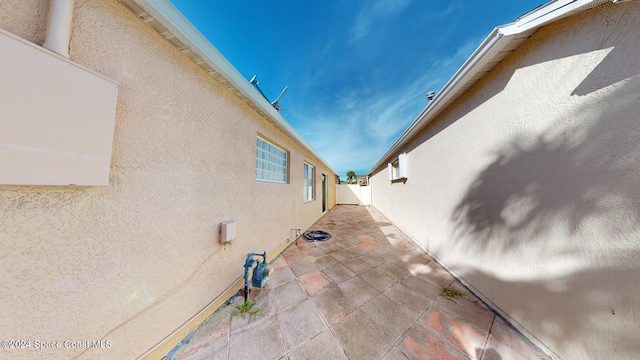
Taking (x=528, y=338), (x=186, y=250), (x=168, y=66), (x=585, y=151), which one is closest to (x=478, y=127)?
(x=585, y=151)

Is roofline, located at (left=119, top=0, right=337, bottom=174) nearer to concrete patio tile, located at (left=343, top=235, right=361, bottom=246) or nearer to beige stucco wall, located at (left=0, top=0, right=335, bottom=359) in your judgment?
beige stucco wall, located at (left=0, top=0, right=335, bottom=359)

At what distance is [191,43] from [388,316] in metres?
3.48

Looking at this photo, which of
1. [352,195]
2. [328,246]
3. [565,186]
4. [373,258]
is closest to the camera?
[565,186]

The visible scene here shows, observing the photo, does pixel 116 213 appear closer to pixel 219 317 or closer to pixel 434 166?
pixel 219 317

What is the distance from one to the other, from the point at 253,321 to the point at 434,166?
403 centimetres

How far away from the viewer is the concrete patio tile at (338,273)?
8.92 ft

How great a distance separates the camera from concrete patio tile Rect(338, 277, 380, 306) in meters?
2.27

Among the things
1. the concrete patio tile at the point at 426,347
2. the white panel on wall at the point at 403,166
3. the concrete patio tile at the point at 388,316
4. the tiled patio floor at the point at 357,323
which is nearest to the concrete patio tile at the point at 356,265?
the tiled patio floor at the point at 357,323

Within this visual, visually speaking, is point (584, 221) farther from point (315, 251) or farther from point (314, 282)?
point (315, 251)

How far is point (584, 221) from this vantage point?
140 cm

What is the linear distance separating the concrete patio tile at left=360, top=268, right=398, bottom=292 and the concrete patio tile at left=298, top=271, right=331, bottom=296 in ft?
2.09

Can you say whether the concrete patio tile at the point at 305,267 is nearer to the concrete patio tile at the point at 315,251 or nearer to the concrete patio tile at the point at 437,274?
the concrete patio tile at the point at 315,251

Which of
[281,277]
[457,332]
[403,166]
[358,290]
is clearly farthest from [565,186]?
[403,166]

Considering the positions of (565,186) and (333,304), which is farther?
(333,304)
